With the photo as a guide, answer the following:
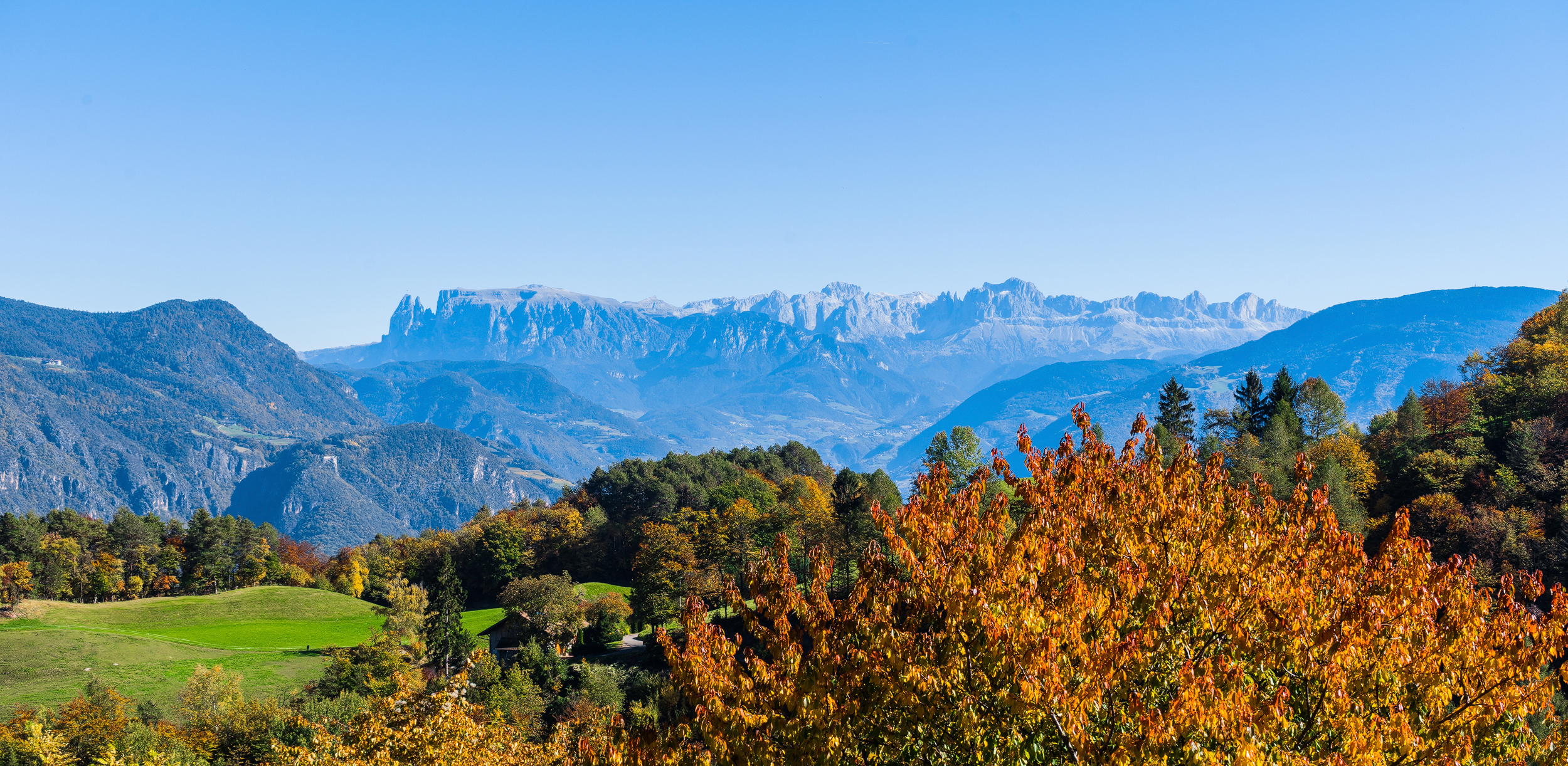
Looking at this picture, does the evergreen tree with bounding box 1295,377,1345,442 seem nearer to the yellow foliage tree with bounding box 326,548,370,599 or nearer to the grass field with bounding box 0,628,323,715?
the grass field with bounding box 0,628,323,715

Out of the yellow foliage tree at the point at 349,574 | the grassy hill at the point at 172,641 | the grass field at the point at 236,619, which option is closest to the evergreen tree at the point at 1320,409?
the grassy hill at the point at 172,641

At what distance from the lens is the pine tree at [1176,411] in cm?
9231

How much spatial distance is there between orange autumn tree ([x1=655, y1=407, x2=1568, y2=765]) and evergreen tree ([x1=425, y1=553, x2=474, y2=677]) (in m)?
59.0

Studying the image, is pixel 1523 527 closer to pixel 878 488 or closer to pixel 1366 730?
pixel 878 488

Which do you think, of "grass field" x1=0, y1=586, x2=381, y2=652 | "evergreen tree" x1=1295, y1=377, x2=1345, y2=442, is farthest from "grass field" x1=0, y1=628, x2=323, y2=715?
"evergreen tree" x1=1295, y1=377, x2=1345, y2=442

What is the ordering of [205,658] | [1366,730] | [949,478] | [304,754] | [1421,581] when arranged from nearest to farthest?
[1366,730] → [1421,581] → [949,478] → [304,754] → [205,658]

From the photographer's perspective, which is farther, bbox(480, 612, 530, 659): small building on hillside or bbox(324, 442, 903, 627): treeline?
bbox(324, 442, 903, 627): treeline

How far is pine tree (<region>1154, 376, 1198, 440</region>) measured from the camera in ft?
303

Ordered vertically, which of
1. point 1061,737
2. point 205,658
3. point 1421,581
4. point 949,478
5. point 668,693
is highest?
point 949,478

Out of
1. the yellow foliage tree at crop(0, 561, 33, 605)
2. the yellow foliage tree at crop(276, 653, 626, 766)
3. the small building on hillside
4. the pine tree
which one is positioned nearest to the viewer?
the yellow foliage tree at crop(276, 653, 626, 766)

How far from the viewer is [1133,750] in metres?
8.67

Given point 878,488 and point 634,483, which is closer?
point 878,488

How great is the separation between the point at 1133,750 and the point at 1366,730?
9.40ft

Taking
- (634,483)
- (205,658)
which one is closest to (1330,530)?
(205,658)
